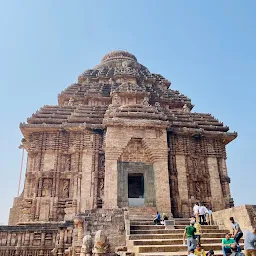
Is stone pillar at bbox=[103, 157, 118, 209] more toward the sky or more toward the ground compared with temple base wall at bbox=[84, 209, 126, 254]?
more toward the sky

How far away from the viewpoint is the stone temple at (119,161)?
17234 millimetres

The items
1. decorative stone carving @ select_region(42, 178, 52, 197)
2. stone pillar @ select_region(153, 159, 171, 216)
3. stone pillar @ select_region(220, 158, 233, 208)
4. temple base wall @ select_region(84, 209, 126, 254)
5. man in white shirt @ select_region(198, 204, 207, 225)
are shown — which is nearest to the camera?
temple base wall @ select_region(84, 209, 126, 254)

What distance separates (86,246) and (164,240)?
2818 mm

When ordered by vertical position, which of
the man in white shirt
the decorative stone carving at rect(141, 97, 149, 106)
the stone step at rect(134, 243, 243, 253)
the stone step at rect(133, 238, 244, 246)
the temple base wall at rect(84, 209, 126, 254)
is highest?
the decorative stone carving at rect(141, 97, 149, 106)

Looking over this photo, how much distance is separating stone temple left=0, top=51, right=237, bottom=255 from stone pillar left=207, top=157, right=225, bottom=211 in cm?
6

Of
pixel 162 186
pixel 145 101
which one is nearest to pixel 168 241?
pixel 162 186

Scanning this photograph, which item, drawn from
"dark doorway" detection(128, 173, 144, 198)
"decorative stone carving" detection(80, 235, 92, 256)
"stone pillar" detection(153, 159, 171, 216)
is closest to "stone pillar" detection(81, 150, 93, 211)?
"stone pillar" detection(153, 159, 171, 216)

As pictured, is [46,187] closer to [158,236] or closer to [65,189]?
[65,189]

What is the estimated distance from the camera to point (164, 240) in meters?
10.7

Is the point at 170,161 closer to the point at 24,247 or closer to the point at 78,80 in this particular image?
the point at 24,247

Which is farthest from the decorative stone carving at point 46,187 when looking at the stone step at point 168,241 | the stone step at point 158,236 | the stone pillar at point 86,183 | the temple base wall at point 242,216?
the temple base wall at point 242,216

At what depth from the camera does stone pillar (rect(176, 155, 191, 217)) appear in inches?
707

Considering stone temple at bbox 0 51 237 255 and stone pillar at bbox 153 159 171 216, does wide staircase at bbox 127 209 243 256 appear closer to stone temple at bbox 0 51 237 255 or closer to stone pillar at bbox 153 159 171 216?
stone pillar at bbox 153 159 171 216

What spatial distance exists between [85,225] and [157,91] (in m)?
16.5
